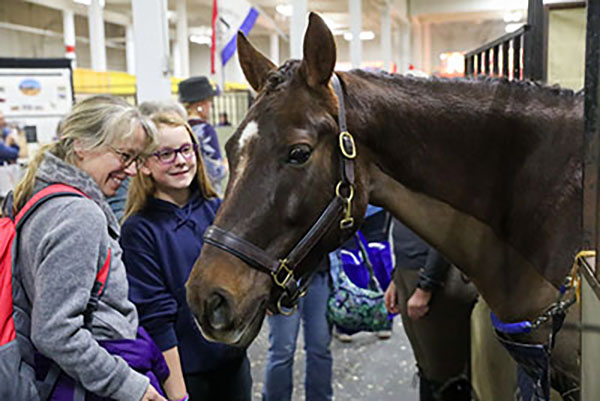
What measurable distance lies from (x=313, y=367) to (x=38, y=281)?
1.69 meters

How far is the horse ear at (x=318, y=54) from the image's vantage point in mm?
1344

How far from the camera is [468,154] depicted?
4.72ft

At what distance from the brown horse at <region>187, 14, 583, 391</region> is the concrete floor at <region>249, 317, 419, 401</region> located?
1902 mm

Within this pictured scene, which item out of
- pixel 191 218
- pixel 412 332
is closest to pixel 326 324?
pixel 412 332

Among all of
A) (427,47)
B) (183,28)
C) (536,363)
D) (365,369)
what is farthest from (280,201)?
(427,47)

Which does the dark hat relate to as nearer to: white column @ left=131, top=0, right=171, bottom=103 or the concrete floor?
white column @ left=131, top=0, right=171, bottom=103

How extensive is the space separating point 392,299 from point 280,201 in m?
1.43

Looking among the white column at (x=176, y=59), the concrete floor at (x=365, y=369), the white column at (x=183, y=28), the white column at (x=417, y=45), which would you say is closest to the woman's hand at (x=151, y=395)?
the concrete floor at (x=365, y=369)

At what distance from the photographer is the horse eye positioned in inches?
52.0

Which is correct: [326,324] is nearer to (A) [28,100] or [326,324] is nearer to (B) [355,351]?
(B) [355,351]

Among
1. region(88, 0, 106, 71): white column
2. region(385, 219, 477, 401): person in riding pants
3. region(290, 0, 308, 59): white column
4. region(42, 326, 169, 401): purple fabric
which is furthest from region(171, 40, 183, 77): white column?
region(42, 326, 169, 401): purple fabric

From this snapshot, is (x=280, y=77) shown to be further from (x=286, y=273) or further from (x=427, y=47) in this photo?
(x=427, y=47)

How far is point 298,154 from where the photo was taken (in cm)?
133

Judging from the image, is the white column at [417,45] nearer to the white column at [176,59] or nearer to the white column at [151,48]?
the white column at [176,59]
